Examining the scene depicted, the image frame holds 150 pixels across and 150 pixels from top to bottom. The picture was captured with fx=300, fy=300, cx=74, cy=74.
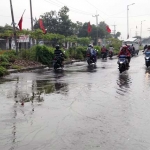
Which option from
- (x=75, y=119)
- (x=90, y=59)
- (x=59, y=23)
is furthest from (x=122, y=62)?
(x=59, y=23)

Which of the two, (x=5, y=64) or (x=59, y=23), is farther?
(x=59, y=23)

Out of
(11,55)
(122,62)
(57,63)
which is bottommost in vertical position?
(57,63)

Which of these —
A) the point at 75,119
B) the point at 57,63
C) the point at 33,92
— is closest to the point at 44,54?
the point at 57,63

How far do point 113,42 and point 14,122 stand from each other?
46.2 metres

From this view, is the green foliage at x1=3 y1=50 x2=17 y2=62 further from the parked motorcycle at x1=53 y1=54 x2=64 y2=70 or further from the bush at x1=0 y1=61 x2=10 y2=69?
the parked motorcycle at x1=53 y1=54 x2=64 y2=70

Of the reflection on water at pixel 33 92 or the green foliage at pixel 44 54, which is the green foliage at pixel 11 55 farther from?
the reflection on water at pixel 33 92

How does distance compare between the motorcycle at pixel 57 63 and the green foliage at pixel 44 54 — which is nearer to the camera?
the motorcycle at pixel 57 63

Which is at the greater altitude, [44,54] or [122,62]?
[44,54]

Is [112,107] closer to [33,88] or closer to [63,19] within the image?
[33,88]

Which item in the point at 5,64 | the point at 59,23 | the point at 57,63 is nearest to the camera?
the point at 5,64

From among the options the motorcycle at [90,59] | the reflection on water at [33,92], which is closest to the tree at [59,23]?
the motorcycle at [90,59]

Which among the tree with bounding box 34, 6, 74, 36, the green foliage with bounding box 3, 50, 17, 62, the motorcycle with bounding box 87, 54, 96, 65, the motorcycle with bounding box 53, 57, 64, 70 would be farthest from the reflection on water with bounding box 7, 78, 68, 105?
the tree with bounding box 34, 6, 74, 36

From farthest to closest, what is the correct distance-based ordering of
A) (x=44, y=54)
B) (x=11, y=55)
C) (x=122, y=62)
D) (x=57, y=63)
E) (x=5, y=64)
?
1. (x=44, y=54)
2. (x=11, y=55)
3. (x=57, y=63)
4. (x=5, y=64)
5. (x=122, y=62)

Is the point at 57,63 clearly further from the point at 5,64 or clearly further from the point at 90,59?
the point at 90,59
